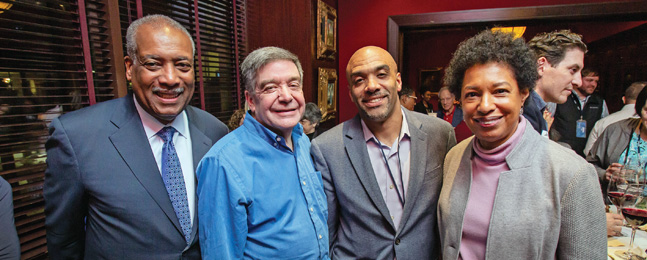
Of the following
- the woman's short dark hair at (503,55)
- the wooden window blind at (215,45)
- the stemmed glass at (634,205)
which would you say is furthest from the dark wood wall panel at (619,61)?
the wooden window blind at (215,45)

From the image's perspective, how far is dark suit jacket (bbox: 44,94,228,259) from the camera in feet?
3.81

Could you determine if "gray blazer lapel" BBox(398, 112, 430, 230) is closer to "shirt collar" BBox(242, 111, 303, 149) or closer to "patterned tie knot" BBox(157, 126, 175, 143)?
"shirt collar" BBox(242, 111, 303, 149)

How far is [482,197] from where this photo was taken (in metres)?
1.23

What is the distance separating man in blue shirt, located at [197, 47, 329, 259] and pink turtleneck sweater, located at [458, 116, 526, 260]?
0.61 m

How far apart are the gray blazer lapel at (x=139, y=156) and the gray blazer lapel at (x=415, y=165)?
101cm

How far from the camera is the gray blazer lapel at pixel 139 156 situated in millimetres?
1232

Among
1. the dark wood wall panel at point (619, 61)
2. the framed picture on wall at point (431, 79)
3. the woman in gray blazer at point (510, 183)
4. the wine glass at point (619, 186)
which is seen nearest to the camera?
the woman in gray blazer at point (510, 183)

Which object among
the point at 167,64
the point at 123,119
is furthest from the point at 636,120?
the point at 123,119

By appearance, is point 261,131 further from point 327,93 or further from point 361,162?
point 327,93

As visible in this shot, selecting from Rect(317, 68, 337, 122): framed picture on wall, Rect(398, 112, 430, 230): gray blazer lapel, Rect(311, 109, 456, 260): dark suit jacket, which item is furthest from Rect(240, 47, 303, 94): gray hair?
Rect(317, 68, 337, 122): framed picture on wall

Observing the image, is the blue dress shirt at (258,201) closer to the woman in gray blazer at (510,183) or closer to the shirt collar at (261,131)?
the shirt collar at (261,131)

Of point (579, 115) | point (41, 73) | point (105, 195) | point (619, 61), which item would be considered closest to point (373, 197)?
point (105, 195)

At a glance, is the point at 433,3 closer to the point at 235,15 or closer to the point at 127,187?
the point at 235,15

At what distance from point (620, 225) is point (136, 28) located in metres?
2.45
